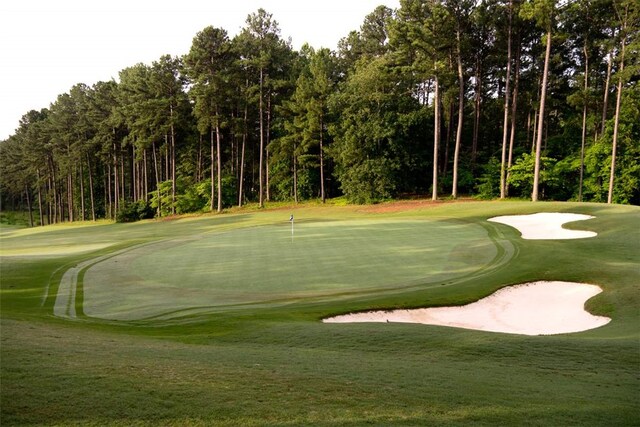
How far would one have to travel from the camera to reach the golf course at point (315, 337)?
4.18m

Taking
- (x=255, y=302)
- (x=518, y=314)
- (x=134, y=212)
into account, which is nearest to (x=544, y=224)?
(x=518, y=314)

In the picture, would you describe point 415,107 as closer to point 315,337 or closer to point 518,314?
point 518,314

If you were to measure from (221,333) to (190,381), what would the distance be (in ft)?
16.5

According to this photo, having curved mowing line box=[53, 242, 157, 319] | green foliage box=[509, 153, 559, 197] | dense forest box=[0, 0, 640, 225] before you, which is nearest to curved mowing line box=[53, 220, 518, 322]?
curved mowing line box=[53, 242, 157, 319]

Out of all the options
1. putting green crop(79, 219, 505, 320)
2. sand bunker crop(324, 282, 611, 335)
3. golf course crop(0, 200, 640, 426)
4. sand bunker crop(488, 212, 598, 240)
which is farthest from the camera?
sand bunker crop(488, 212, 598, 240)

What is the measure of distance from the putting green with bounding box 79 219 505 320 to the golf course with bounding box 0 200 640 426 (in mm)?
117

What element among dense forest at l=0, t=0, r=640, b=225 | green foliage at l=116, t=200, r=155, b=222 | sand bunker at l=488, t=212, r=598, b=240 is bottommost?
green foliage at l=116, t=200, r=155, b=222

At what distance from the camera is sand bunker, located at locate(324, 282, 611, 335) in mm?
11531

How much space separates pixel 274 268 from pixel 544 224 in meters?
17.3

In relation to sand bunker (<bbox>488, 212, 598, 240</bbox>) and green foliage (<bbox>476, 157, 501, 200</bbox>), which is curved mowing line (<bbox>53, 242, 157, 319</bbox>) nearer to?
sand bunker (<bbox>488, 212, 598, 240</bbox>)

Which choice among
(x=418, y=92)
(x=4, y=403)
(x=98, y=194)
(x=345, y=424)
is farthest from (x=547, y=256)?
(x=98, y=194)

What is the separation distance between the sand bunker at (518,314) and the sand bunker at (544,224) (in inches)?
315

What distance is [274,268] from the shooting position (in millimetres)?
17422

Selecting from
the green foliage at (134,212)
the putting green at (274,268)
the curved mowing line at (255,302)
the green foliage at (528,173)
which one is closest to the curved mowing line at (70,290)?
the curved mowing line at (255,302)
